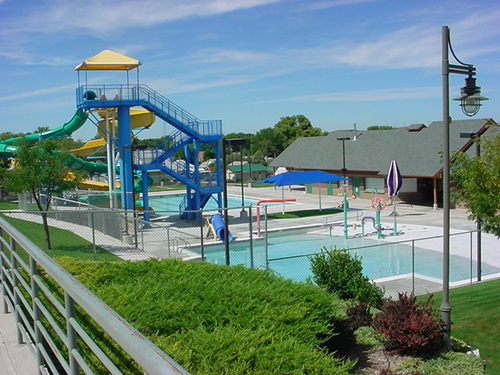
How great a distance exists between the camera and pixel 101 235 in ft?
70.7

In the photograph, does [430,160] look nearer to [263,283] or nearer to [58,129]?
[58,129]

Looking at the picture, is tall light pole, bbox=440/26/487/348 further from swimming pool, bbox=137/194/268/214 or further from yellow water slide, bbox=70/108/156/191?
swimming pool, bbox=137/194/268/214

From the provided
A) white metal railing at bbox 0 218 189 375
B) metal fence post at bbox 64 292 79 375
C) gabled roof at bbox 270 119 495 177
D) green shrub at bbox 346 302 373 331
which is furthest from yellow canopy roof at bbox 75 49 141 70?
metal fence post at bbox 64 292 79 375

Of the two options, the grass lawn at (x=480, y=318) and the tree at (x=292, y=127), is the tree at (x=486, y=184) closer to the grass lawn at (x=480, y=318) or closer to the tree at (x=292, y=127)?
the grass lawn at (x=480, y=318)

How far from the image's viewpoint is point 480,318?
1307 cm

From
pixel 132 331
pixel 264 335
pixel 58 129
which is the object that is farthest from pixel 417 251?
pixel 58 129

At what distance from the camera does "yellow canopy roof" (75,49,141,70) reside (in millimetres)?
30828

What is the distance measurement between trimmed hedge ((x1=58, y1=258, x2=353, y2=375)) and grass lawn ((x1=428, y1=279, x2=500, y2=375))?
5.25 metres

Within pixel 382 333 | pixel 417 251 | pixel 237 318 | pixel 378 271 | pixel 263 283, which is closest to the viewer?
pixel 237 318

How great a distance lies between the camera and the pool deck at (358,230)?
14.3ft

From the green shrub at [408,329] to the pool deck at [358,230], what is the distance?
5.18m

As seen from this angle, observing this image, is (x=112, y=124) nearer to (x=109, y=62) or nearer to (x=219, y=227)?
(x=109, y=62)

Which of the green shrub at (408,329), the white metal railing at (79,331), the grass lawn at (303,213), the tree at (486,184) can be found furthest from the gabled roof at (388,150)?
the white metal railing at (79,331)

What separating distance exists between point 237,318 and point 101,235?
1704 cm
